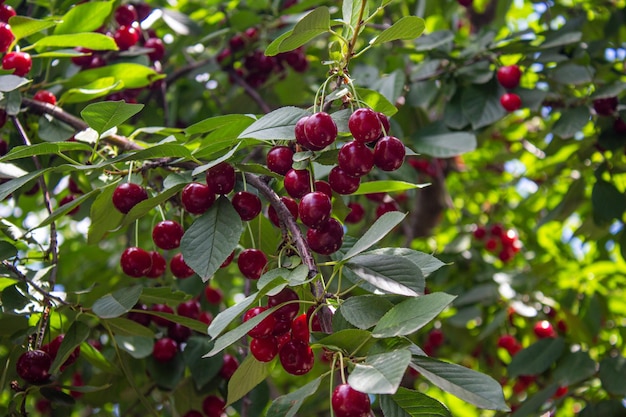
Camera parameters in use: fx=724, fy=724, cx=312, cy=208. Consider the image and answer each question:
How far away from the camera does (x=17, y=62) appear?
1602 millimetres

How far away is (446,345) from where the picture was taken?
319cm

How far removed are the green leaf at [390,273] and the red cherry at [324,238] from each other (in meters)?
0.11

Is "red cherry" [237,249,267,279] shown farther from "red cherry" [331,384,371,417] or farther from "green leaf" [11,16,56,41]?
"green leaf" [11,16,56,41]

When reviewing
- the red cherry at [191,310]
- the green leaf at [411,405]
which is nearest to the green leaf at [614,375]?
the red cherry at [191,310]

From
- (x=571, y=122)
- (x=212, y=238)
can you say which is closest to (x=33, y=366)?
(x=212, y=238)

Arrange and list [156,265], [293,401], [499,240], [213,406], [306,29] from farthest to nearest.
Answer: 1. [499,240]
2. [213,406]
3. [156,265]
4. [306,29]
5. [293,401]

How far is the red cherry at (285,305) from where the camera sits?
1.00 metres

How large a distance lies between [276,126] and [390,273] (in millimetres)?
315

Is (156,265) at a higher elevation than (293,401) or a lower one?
lower

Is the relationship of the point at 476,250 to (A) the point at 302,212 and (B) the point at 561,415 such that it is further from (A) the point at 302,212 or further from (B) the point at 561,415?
(A) the point at 302,212

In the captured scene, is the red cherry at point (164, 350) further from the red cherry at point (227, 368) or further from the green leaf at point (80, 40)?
the green leaf at point (80, 40)

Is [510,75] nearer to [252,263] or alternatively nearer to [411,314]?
[252,263]

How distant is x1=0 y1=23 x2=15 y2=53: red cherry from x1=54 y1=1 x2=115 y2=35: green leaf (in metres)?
0.17

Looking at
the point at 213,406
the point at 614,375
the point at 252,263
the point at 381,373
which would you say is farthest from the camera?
the point at 614,375
